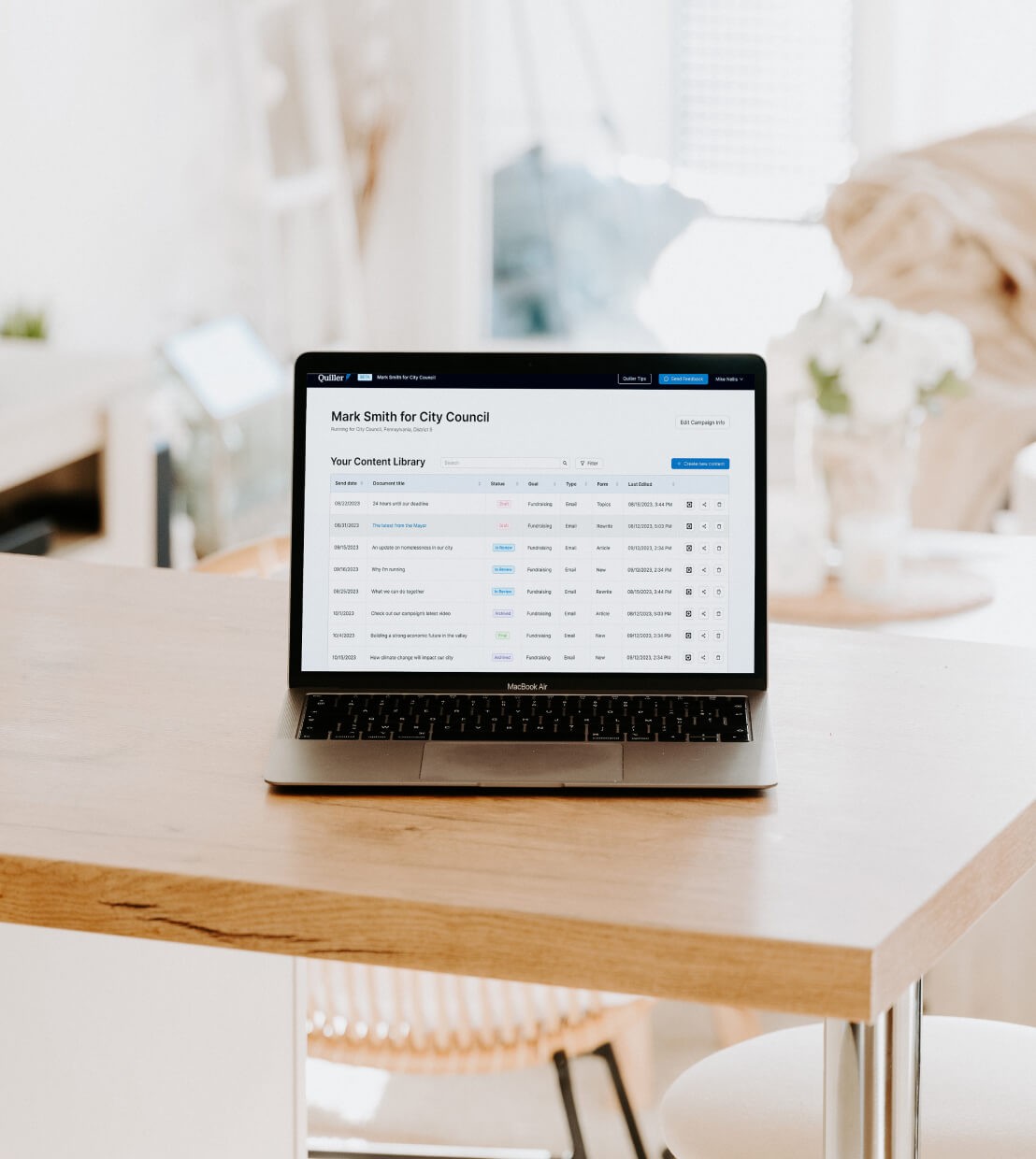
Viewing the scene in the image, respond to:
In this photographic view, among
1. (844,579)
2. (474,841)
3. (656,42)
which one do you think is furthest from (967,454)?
(474,841)

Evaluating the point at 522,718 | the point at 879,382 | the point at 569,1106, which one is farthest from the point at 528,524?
the point at 879,382

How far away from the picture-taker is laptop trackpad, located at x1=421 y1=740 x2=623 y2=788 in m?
0.89

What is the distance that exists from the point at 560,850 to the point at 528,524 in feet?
0.88

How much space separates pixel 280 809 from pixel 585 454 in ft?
1.01

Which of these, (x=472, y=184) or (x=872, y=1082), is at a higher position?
(x=472, y=184)

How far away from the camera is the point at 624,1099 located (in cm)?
147

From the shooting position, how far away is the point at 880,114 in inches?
210

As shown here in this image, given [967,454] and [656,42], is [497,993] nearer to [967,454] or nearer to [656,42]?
[967,454]

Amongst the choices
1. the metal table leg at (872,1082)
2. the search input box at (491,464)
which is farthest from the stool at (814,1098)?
the search input box at (491,464)

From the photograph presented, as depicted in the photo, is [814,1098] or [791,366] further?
[791,366]

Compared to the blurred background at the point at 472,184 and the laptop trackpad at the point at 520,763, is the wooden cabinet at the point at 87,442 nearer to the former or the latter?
the blurred background at the point at 472,184

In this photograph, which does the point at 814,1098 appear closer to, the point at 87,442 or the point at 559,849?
the point at 559,849

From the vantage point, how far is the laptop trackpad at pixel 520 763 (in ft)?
2.92

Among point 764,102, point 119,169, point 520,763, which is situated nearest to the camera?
point 520,763
